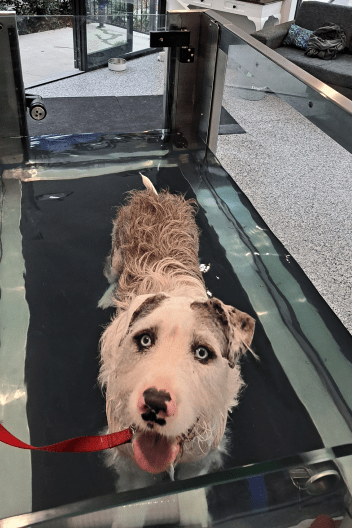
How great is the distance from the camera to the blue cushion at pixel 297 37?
391cm

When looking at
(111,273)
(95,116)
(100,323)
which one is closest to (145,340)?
(100,323)

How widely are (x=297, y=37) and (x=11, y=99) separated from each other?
124 inches

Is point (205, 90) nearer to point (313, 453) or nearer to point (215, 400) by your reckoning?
point (215, 400)

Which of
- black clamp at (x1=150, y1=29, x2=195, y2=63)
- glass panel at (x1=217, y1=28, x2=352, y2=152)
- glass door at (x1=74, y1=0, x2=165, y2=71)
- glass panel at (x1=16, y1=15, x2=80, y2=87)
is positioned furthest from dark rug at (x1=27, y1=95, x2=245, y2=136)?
glass panel at (x1=217, y1=28, x2=352, y2=152)

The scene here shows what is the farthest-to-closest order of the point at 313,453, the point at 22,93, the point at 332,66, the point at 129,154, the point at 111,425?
the point at 332,66
the point at 129,154
the point at 22,93
the point at 111,425
the point at 313,453

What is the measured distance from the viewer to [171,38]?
170 centimetres

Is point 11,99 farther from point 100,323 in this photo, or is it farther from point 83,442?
point 83,442

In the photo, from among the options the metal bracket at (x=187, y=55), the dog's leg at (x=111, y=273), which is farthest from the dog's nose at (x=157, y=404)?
the metal bracket at (x=187, y=55)

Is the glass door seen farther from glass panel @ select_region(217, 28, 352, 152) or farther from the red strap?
the red strap

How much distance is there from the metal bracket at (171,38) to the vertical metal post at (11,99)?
506 millimetres

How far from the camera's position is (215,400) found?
825 millimetres

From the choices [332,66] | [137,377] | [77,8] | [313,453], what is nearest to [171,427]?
[137,377]

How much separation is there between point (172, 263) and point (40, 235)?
0.50 m

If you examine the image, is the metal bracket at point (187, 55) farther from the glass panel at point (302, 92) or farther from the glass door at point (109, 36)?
the glass panel at point (302, 92)
